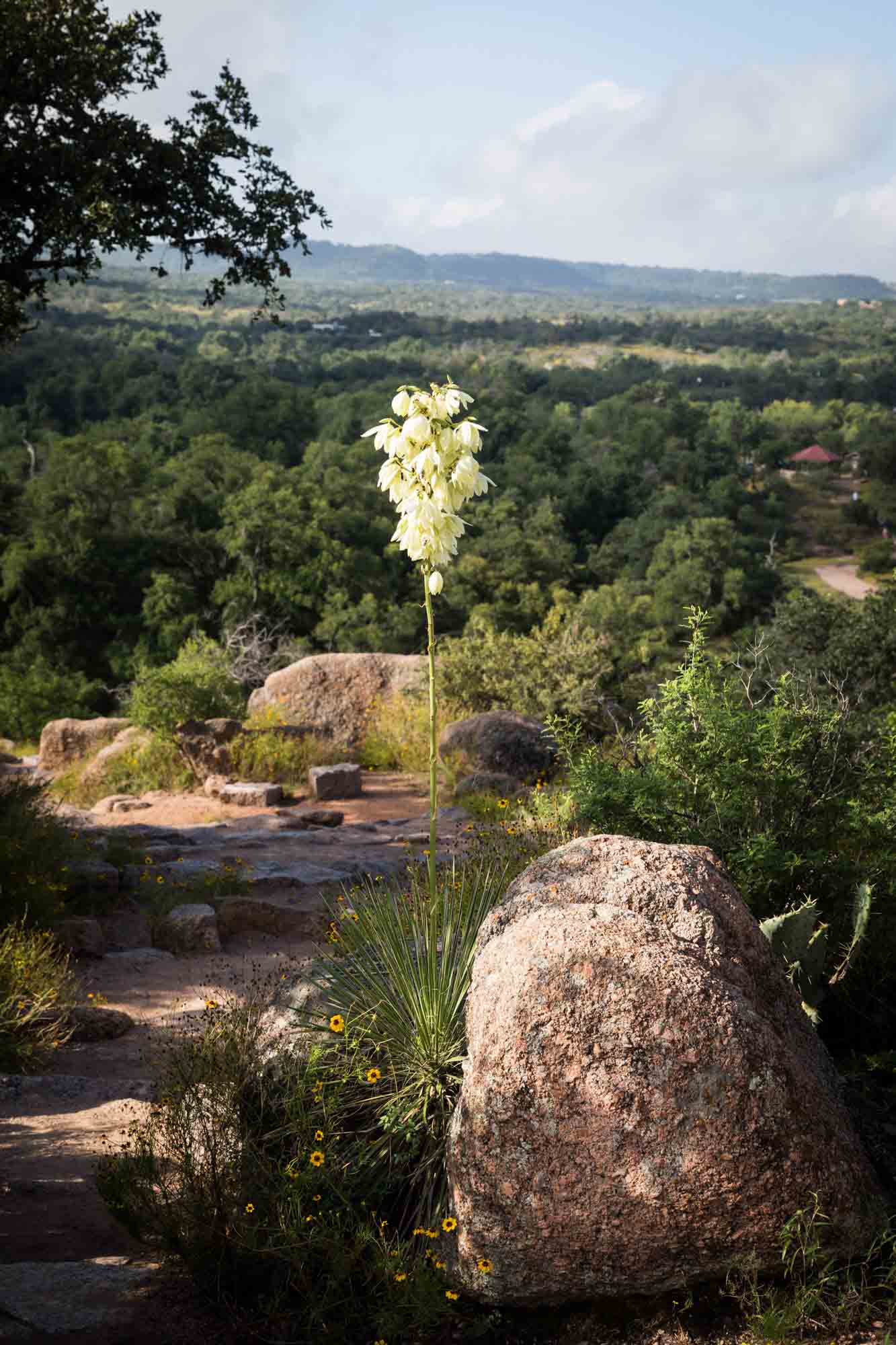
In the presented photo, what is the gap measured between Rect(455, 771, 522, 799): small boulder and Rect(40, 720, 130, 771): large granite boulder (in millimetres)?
5213

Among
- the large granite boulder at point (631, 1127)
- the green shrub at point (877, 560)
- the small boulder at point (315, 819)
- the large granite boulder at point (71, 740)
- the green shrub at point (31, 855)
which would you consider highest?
the large granite boulder at point (631, 1127)

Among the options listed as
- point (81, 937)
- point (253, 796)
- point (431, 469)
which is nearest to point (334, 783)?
point (253, 796)

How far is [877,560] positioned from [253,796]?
45488 millimetres

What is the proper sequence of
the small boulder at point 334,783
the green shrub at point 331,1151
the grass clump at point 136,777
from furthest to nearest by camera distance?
the grass clump at point 136,777, the small boulder at point 334,783, the green shrub at point 331,1151

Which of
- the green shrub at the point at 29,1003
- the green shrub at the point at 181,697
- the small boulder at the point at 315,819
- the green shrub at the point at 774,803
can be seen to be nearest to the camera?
the green shrub at the point at 774,803

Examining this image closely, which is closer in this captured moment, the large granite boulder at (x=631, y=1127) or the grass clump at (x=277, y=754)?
the large granite boulder at (x=631, y=1127)

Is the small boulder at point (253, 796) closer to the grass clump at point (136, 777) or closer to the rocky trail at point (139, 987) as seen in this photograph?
the rocky trail at point (139, 987)

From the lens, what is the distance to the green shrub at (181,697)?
12.6 meters

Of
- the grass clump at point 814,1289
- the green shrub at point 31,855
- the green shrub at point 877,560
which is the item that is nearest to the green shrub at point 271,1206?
the grass clump at point 814,1289

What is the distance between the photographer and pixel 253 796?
11414 millimetres

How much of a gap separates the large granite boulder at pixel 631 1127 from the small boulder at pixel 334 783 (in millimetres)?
8164

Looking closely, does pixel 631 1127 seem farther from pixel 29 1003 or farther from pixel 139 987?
pixel 139 987

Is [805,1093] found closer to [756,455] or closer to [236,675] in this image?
[236,675]

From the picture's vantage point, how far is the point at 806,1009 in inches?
170
